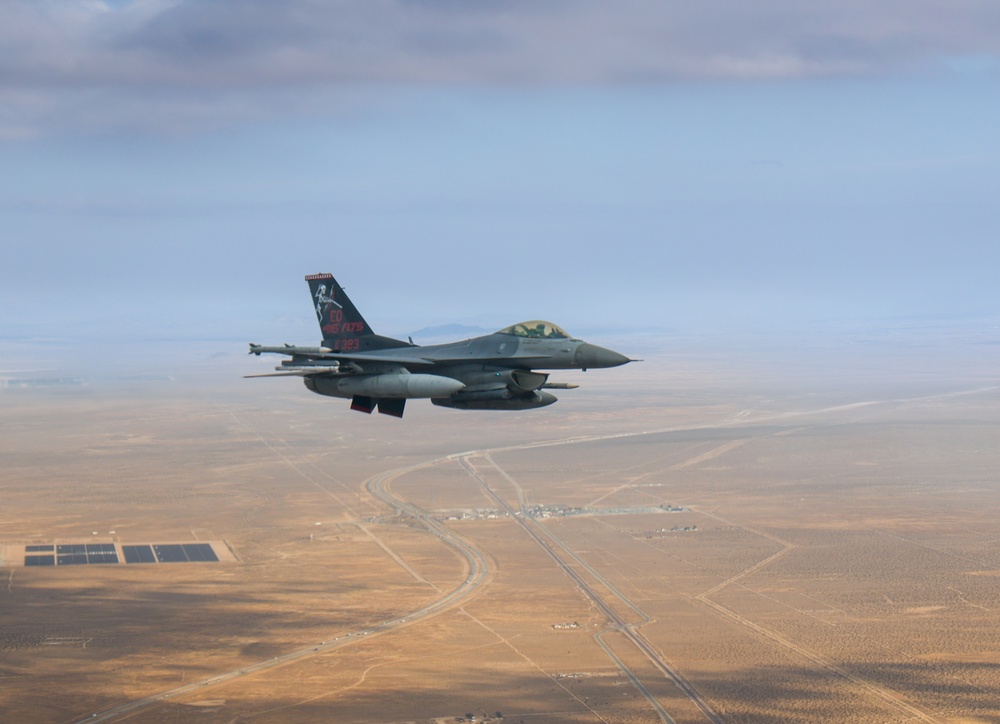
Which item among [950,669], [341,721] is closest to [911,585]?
[950,669]

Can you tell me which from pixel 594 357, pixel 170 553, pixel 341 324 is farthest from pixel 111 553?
pixel 594 357

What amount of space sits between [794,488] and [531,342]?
13645 cm

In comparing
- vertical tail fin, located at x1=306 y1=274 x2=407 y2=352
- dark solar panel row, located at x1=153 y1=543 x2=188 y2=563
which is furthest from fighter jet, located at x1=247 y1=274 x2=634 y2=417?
dark solar panel row, located at x1=153 y1=543 x2=188 y2=563

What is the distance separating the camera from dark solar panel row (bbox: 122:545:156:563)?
147 m

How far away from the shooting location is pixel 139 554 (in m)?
150

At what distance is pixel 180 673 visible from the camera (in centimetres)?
10706

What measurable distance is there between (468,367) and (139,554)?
92030 mm

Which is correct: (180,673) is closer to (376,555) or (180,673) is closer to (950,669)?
(376,555)

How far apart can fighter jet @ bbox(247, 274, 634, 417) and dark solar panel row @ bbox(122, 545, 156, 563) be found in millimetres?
83740

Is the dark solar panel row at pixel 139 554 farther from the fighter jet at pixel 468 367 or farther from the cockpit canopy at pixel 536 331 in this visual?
the cockpit canopy at pixel 536 331

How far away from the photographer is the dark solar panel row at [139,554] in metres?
147

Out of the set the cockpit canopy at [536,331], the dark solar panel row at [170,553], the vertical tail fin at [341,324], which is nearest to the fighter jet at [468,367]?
the cockpit canopy at [536,331]

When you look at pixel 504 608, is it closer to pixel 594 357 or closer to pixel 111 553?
pixel 111 553

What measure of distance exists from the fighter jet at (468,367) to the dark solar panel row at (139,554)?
275 feet
